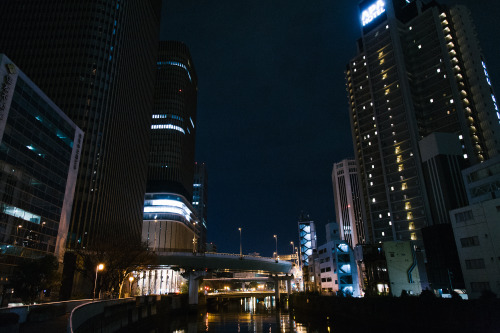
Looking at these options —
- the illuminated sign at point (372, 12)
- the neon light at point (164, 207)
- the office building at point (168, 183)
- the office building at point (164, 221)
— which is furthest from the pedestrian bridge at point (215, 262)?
the illuminated sign at point (372, 12)

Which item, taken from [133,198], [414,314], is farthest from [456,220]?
[133,198]

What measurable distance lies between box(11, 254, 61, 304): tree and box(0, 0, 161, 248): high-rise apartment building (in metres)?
46.9

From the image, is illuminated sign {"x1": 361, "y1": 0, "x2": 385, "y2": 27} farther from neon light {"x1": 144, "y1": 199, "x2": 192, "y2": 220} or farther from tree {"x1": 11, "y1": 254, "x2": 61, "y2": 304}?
tree {"x1": 11, "y1": 254, "x2": 61, "y2": 304}

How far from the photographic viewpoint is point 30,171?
2335 inches

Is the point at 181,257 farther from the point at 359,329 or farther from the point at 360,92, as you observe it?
the point at 360,92

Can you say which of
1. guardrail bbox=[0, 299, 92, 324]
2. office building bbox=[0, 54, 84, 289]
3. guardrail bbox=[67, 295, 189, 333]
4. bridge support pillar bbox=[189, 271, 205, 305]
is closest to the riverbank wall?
guardrail bbox=[67, 295, 189, 333]

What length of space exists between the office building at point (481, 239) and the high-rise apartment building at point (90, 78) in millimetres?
86750

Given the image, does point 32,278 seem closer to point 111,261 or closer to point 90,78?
point 111,261

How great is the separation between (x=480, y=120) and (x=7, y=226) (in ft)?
410

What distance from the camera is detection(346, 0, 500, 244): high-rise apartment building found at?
10388cm

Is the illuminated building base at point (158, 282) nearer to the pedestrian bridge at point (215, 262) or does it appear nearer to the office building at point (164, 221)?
the office building at point (164, 221)

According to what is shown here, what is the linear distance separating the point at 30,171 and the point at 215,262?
46948mm

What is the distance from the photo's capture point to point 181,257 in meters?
82.4

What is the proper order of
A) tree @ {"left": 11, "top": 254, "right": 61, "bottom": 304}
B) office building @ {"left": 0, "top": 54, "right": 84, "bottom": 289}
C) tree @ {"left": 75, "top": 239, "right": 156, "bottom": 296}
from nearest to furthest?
tree @ {"left": 11, "top": 254, "right": 61, "bottom": 304}, office building @ {"left": 0, "top": 54, "right": 84, "bottom": 289}, tree @ {"left": 75, "top": 239, "right": 156, "bottom": 296}
